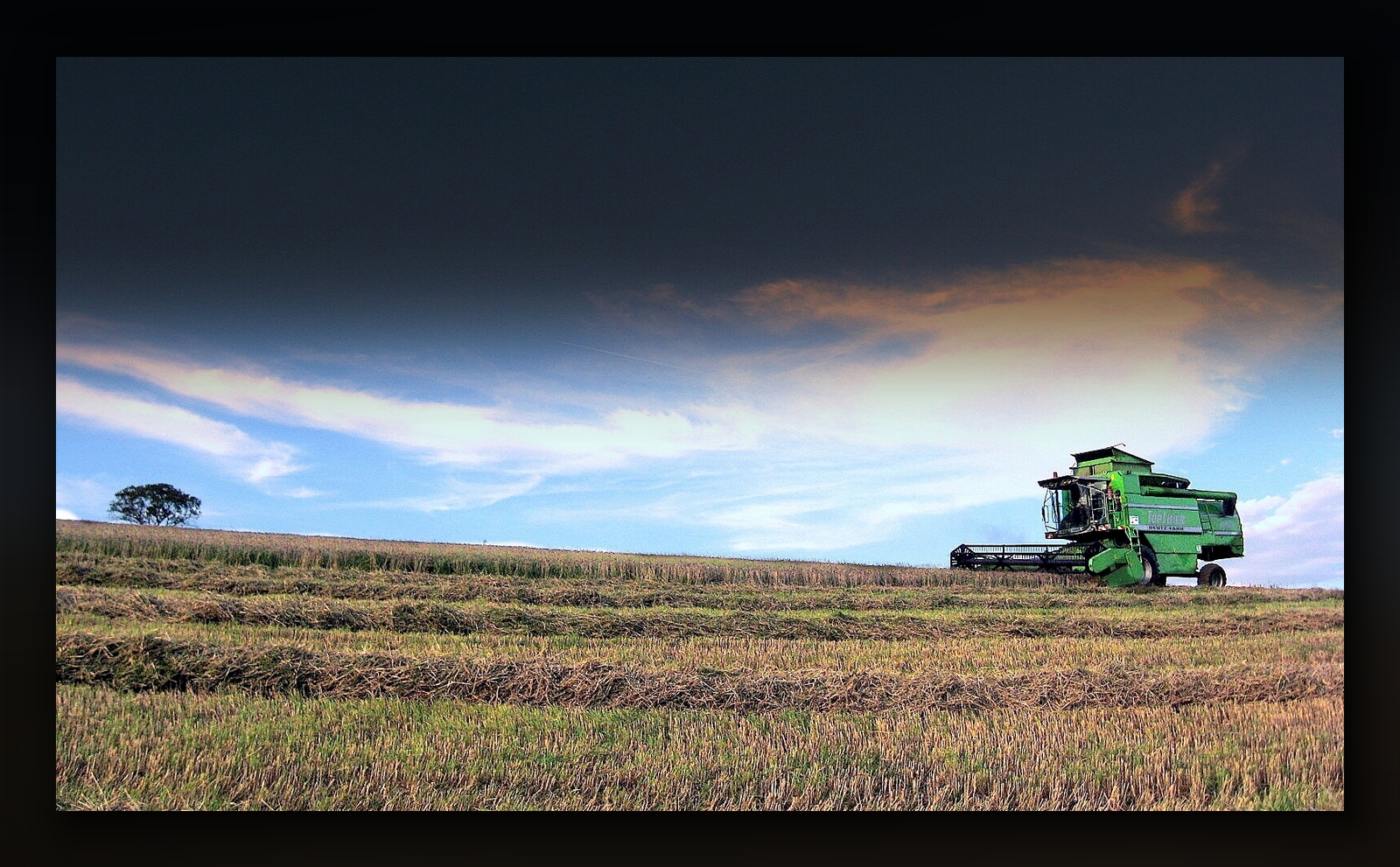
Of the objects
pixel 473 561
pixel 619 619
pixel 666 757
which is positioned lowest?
pixel 666 757

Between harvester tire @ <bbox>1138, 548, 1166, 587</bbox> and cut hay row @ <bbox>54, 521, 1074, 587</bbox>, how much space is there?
1.03m

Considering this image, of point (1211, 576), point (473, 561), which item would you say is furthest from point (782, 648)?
point (1211, 576)

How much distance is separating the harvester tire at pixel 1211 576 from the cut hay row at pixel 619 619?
2434mm

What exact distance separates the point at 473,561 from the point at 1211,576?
10.5m

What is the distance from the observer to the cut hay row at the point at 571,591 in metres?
9.09

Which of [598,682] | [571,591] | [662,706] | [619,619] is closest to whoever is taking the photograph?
[662,706]

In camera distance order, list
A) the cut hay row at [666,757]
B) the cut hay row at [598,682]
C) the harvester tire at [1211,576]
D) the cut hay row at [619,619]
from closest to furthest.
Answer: the cut hay row at [666,757] → the cut hay row at [598,682] → the cut hay row at [619,619] → the harvester tire at [1211,576]

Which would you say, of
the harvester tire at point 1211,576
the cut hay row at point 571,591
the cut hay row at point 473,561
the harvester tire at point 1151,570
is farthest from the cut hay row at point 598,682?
the harvester tire at point 1211,576

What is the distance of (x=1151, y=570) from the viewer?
11.6m

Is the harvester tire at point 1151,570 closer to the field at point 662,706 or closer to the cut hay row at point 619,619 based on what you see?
the cut hay row at point 619,619

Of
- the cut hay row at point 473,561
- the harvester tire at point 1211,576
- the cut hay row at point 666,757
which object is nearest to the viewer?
the cut hay row at point 666,757

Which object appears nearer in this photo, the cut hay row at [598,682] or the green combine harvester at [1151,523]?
the cut hay row at [598,682]

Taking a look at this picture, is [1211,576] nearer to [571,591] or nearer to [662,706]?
[571,591]
